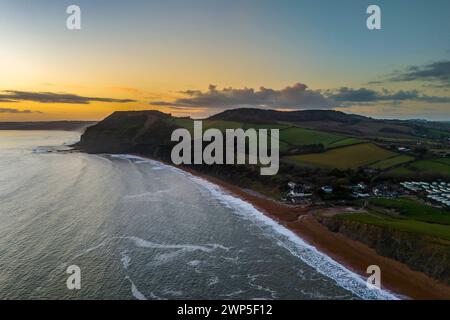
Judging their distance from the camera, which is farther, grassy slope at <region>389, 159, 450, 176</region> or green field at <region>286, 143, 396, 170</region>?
green field at <region>286, 143, 396, 170</region>

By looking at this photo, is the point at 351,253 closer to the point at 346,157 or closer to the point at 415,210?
the point at 415,210

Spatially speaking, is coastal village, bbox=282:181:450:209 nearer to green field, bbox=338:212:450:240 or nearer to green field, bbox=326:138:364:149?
green field, bbox=338:212:450:240

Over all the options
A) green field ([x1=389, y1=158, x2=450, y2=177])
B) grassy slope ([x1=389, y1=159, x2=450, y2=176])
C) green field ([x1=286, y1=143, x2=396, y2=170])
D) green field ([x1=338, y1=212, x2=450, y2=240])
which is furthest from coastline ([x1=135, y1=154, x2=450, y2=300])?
grassy slope ([x1=389, y1=159, x2=450, y2=176])

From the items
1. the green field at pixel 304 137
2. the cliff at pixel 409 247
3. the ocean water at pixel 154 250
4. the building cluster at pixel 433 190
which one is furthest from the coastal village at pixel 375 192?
the green field at pixel 304 137

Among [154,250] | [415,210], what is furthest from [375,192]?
[154,250]

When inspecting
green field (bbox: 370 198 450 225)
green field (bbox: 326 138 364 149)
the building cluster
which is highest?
green field (bbox: 326 138 364 149)

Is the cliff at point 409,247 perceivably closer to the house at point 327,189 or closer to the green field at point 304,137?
the house at point 327,189
